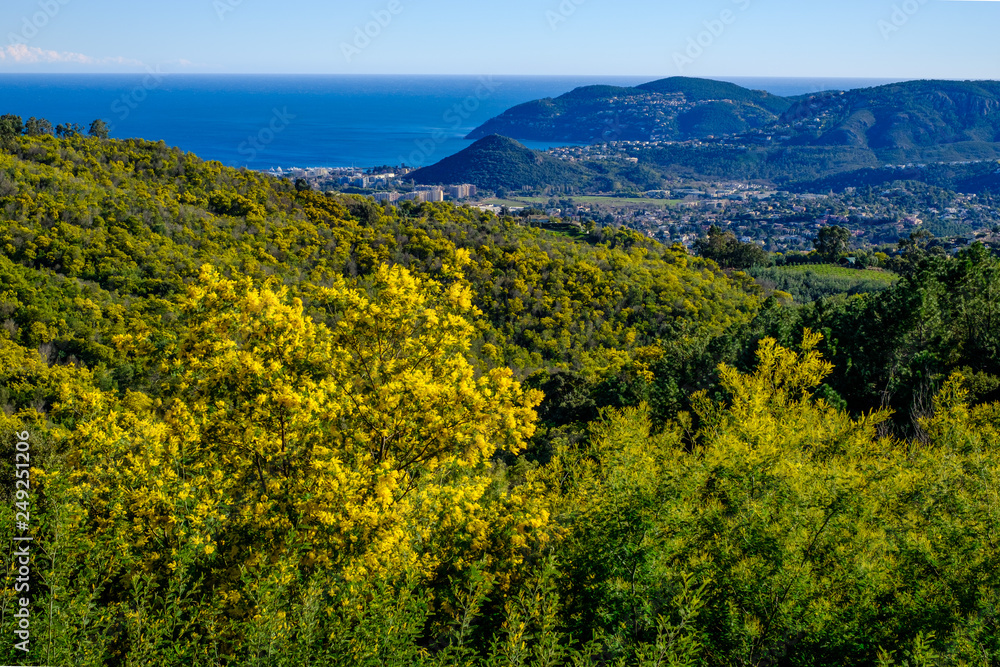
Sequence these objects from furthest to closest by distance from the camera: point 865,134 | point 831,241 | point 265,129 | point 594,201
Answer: point 865,134 → point 265,129 → point 594,201 → point 831,241

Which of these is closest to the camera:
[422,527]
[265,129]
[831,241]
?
[422,527]

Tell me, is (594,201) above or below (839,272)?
above

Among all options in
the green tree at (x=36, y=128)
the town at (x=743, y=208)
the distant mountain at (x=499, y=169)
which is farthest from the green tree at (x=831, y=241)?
the distant mountain at (x=499, y=169)

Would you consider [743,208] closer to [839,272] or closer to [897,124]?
[839,272]

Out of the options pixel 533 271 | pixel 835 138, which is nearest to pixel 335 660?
pixel 533 271

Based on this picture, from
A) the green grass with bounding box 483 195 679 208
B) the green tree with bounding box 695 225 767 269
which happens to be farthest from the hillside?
the green tree with bounding box 695 225 767 269

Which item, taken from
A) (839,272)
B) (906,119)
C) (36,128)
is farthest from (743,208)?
(36,128)

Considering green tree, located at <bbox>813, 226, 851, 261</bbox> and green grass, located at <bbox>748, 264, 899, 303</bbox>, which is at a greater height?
green tree, located at <bbox>813, 226, 851, 261</bbox>

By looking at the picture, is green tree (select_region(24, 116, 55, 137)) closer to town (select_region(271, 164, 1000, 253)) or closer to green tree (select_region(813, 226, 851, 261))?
town (select_region(271, 164, 1000, 253))

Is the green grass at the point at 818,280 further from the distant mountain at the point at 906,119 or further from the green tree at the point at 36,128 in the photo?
the distant mountain at the point at 906,119

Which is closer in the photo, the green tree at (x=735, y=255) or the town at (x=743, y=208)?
the green tree at (x=735, y=255)
